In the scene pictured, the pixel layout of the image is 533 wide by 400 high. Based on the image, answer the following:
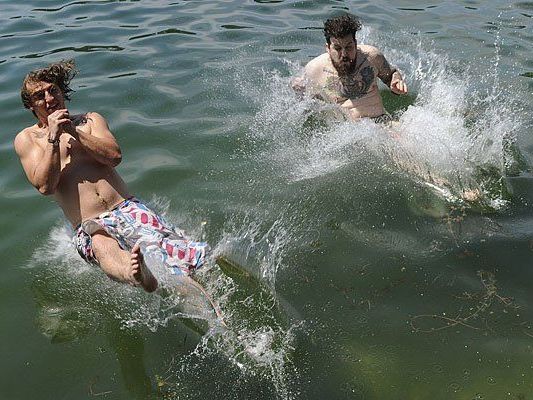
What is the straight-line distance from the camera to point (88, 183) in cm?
455

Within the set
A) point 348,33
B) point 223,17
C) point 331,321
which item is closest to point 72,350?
point 331,321

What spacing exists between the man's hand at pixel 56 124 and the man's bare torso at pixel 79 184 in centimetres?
32

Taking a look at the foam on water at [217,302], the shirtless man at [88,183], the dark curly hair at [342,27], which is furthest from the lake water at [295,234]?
the dark curly hair at [342,27]

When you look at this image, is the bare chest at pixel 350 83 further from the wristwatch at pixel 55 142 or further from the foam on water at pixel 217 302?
the wristwatch at pixel 55 142

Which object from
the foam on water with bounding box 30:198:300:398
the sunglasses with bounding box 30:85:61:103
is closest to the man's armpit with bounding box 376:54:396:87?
the foam on water with bounding box 30:198:300:398

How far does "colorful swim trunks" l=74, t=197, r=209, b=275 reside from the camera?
4.36m

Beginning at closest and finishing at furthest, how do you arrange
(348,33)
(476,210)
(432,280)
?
1. (432,280)
2. (476,210)
3. (348,33)

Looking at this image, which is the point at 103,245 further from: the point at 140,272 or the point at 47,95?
the point at 47,95

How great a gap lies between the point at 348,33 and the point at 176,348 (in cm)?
360

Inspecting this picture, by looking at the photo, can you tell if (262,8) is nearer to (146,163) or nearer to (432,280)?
(146,163)

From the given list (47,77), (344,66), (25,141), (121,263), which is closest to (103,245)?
(121,263)

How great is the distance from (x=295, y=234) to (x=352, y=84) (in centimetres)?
211

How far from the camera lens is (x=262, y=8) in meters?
11.6

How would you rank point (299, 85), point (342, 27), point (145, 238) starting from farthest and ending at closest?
point (299, 85) < point (342, 27) < point (145, 238)
